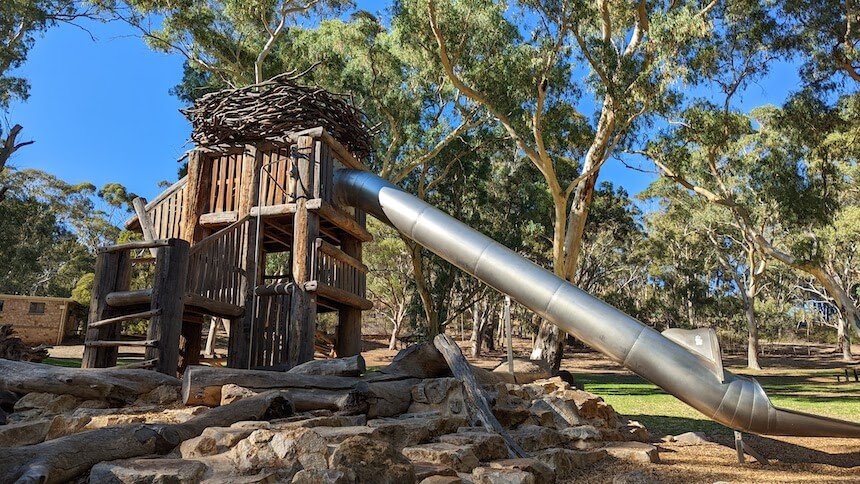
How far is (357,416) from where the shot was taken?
21.4 ft

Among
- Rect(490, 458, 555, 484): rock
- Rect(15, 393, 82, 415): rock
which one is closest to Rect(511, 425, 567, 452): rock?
Rect(490, 458, 555, 484): rock

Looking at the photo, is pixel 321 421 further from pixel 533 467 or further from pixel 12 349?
pixel 12 349

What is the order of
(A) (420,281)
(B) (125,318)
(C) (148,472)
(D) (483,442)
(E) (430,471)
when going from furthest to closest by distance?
(A) (420,281) < (B) (125,318) < (D) (483,442) < (E) (430,471) < (C) (148,472)

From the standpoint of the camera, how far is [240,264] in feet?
34.6

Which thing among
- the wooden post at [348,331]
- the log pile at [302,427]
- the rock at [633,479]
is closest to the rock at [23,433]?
the log pile at [302,427]

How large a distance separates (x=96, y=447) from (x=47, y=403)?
2766 mm

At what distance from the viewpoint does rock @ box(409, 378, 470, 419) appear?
24.5 ft

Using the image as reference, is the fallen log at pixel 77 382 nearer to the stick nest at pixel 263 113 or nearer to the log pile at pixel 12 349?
the stick nest at pixel 263 113

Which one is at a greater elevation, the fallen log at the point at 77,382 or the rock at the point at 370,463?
the fallen log at the point at 77,382

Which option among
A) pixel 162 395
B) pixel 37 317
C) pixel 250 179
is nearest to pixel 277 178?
pixel 250 179

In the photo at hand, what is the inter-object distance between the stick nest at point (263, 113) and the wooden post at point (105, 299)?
347 centimetres

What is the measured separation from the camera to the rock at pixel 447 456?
17.8 ft

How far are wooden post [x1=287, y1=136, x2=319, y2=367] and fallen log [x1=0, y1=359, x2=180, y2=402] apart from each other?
10.3 ft

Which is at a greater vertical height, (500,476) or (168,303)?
(168,303)
